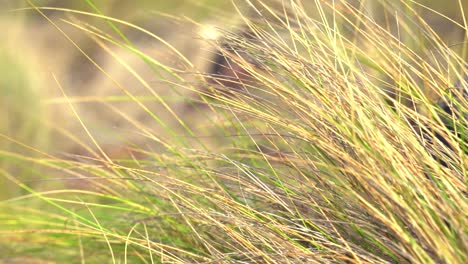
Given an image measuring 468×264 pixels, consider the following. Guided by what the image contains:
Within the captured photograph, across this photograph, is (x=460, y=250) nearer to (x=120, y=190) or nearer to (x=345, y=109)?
(x=345, y=109)

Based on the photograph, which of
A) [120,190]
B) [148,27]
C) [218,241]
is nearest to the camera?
[218,241]

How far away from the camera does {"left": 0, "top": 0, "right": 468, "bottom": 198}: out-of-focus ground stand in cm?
392

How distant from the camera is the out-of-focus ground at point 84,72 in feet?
12.8

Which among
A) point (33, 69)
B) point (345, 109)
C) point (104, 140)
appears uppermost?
point (345, 109)

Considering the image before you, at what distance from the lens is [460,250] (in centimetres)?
122

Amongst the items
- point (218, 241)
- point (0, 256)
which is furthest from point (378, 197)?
point (0, 256)

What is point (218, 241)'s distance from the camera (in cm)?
172

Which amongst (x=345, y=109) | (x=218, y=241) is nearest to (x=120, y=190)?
(x=218, y=241)

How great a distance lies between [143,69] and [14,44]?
2.67 feet

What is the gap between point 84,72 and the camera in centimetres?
492

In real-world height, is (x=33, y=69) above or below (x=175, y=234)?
below

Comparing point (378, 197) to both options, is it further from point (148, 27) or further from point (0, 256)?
point (148, 27)

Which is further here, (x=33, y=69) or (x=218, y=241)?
(x=33, y=69)

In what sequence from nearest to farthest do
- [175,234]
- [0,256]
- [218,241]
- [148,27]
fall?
[218,241] < [175,234] < [0,256] < [148,27]
